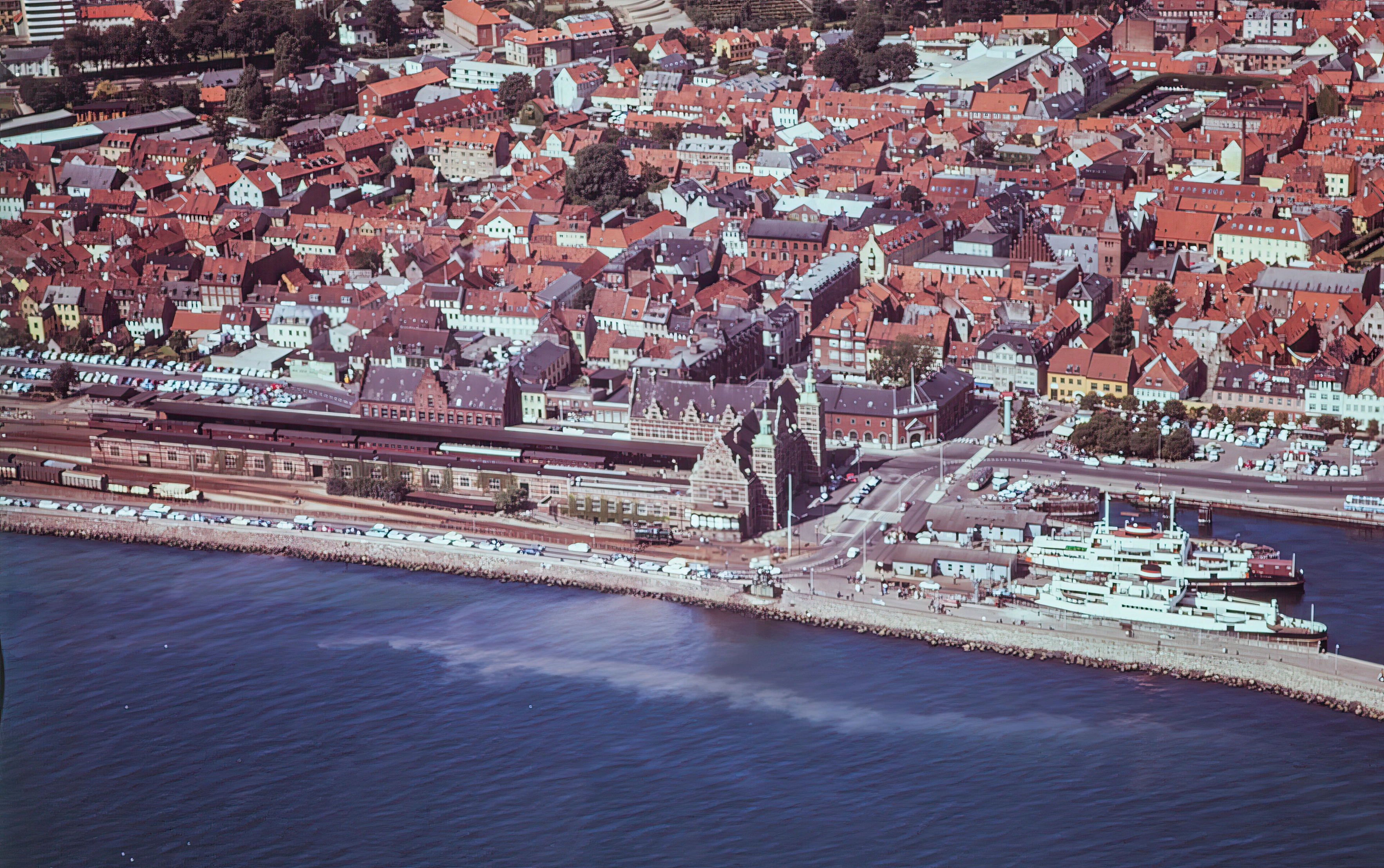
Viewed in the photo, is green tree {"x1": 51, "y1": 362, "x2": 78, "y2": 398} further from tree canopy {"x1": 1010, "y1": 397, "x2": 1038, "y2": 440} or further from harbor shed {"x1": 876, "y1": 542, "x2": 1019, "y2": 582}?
tree canopy {"x1": 1010, "y1": 397, "x2": 1038, "y2": 440}

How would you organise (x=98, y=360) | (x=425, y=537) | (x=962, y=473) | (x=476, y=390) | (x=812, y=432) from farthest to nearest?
(x=98, y=360)
(x=476, y=390)
(x=962, y=473)
(x=812, y=432)
(x=425, y=537)

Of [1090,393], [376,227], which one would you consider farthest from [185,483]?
[1090,393]

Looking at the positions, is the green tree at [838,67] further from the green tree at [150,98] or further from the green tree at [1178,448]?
the green tree at [1178,448]

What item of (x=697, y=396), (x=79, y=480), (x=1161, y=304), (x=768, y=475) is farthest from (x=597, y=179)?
(x=768, y=475)

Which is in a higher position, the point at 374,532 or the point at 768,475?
the point at 768,475

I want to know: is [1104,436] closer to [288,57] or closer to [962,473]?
[962,473]

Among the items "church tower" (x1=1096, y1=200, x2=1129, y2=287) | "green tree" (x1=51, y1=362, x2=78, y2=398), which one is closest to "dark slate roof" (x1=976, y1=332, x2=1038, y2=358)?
"church tower" (x1=1096, y1=200, x2=1129, y2=287)
